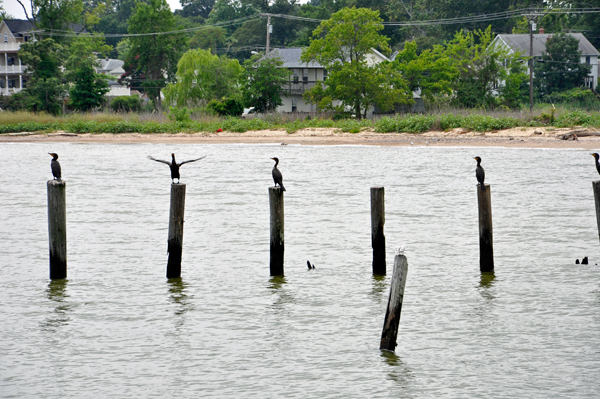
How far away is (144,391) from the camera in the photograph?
884 centimetres

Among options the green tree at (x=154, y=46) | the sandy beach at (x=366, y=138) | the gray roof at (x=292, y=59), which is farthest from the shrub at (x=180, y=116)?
the green tree at (x=154, y=46)

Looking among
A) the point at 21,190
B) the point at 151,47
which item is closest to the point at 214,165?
the point at 21,190

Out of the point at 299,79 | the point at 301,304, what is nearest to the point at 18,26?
the point at 299,79

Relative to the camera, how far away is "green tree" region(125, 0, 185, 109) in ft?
297

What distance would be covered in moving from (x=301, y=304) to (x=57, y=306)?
12.9 ft

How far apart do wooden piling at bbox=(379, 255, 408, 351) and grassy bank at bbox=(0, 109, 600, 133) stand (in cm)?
3775

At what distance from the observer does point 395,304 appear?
372 inches

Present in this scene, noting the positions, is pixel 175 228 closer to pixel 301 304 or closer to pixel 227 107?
pixel 301 304

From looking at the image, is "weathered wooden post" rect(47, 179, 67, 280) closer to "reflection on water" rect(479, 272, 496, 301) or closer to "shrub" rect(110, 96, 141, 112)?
"reflection on water" rect(479, 272, 496, 301)

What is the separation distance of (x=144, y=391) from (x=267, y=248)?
8.36m

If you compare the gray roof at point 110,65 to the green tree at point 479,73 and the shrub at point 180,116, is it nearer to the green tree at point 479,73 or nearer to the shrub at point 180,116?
the shrub at point 180,116

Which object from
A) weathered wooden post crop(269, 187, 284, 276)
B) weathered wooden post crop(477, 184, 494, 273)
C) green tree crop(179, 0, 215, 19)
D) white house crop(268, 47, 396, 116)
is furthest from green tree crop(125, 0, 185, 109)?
weathered wooden post crop(477, 184, 494, 273)

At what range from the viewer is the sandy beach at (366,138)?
4244cm

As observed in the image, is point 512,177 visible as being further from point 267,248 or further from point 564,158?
point 267,248
